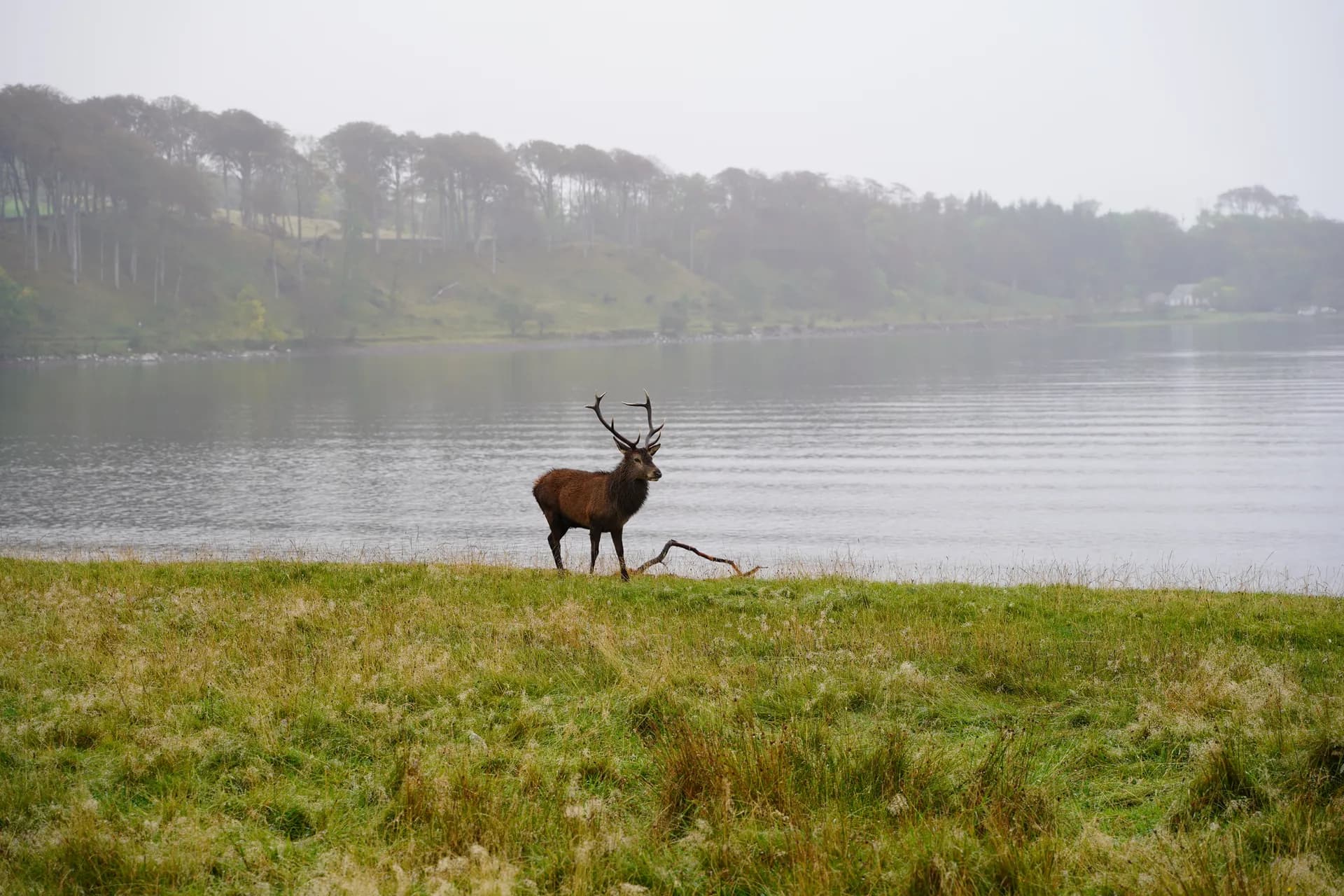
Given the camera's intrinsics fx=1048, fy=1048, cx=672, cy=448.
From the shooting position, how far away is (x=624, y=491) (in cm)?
1633

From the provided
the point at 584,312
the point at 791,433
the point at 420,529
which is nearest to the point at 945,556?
the point at 420,529

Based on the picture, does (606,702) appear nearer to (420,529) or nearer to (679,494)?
(420,529)

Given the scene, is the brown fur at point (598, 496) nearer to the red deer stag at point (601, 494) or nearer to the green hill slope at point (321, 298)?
the red deer stag at point (601, 494)

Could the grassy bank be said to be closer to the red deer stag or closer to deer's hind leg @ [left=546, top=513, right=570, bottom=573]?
the red deer stag

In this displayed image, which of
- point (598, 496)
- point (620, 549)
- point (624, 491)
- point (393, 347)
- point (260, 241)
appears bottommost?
point (620, 549)

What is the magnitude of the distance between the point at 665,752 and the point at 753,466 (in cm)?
3936

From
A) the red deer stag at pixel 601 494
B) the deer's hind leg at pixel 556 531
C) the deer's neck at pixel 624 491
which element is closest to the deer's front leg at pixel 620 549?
the red deer stag at pixel 601 494

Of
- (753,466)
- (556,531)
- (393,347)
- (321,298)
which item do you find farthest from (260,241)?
(556,531)

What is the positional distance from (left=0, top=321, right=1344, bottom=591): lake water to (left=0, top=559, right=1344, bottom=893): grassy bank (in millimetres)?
10249

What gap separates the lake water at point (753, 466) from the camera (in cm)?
3014

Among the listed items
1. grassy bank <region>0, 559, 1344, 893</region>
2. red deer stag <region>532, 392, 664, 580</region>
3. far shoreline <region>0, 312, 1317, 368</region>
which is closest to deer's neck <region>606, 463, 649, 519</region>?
red deer stag <region>532, 392, 664, 580</region>

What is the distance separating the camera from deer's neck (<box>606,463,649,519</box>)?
16.2 metres

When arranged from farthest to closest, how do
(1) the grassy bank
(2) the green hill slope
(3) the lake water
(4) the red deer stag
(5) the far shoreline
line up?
(2) the green hill slope → (5) the far shoreline → (3) the lake water → (4) the red deer stag → (1) the grassy bank

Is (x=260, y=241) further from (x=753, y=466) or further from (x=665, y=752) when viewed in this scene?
(x=665, y=752)
